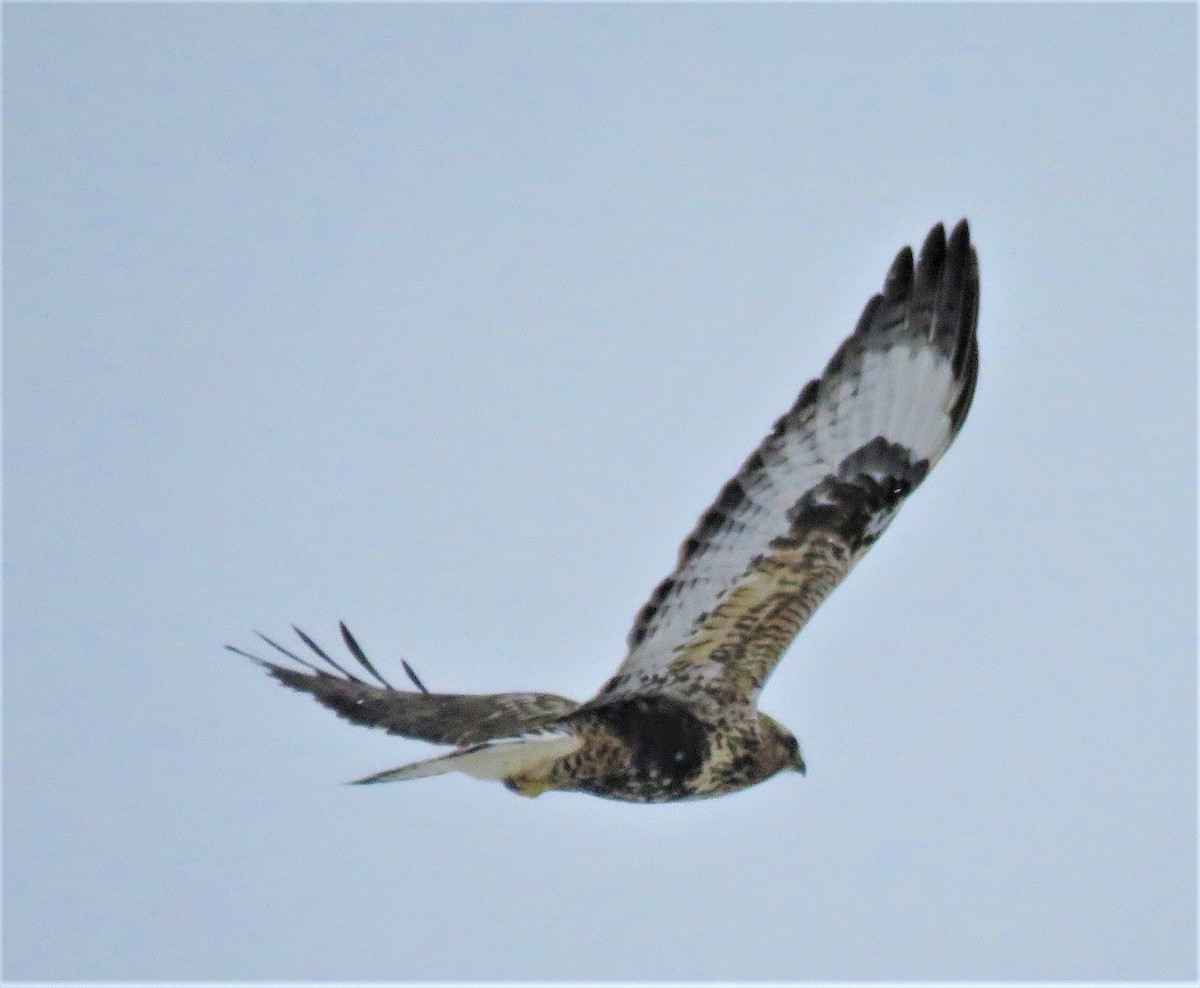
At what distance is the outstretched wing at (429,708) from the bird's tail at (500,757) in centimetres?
5

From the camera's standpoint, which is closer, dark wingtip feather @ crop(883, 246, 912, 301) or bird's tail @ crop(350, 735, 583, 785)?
bird's tail @ crop(350, 735, 583, 785)

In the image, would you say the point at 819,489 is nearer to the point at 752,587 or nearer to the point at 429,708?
the point at 752,587

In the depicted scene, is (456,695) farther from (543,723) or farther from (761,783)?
(761,783)

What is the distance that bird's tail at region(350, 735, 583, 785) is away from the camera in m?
6.45

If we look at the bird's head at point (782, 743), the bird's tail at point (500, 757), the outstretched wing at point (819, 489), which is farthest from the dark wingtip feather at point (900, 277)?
the bird's tail at point (500, 757)

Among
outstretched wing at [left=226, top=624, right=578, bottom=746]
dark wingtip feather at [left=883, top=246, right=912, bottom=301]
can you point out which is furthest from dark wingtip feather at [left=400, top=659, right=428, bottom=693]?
dark wingtip feather at [left=883, top=246, right=912, bottom=301]

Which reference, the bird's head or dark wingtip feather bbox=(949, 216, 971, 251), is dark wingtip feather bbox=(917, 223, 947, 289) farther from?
the bird's head

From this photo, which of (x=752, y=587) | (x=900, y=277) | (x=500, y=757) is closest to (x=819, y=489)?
(x=752, y=587)

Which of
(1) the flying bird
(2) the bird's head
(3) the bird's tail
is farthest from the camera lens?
(2) the bird's head

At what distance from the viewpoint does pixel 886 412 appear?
7.19 metres

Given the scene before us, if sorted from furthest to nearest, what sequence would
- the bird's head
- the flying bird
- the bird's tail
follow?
the bird's head < the flying bird < the bird's tail

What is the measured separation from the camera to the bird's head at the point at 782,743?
7098mm

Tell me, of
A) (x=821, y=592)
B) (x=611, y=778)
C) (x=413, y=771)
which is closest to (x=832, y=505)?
(x=821, y=592)

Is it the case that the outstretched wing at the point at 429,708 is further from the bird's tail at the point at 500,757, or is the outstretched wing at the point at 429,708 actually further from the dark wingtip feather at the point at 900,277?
the dark wingtip feather at the point at 900,277
